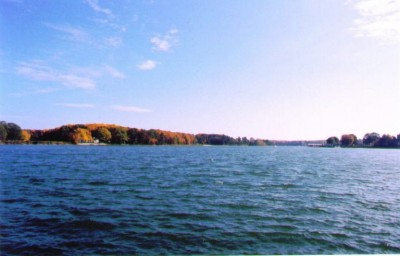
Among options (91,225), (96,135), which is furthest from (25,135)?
(91,225)

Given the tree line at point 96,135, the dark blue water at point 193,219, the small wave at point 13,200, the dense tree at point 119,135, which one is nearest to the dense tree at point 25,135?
the tree line at point 96,135

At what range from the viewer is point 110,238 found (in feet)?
35.1

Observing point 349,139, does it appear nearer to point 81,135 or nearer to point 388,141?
point 388,141

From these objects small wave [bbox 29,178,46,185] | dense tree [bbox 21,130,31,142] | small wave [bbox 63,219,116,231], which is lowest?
small wave [bbox 63,219,116,231]

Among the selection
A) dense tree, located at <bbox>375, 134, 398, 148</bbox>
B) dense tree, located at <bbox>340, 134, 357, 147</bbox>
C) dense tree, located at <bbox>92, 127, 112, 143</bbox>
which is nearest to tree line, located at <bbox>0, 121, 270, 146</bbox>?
dense tree, located at <bbox>92, 127, 112, 143</bbox>

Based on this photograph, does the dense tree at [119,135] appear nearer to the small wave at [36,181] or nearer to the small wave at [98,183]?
the small wave at [36,181]

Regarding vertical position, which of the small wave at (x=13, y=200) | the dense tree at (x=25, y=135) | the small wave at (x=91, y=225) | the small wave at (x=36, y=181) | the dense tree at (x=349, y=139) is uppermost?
the dense tree at (x=349, y=139)

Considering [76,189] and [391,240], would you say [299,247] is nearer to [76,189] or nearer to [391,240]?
[391,240]

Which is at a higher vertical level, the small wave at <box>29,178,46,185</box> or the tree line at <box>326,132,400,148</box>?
the tree line at <box>326,132,400,148</box>

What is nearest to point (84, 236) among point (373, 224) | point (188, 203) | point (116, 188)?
point (188, 203)

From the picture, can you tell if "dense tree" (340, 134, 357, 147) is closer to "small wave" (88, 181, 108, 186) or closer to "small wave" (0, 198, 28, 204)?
"small wave" (88, 181, 108, 186)

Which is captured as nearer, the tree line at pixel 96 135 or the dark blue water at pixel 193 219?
the dark blue water at pixel 193 219

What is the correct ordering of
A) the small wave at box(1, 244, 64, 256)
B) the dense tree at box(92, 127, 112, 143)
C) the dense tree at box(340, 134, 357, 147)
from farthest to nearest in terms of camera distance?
the dense tree at box(340, 134, 357, 147)
the dense tree at box(92, 127, 112, 143)
the small wave at box(1, 244, 64, 256)

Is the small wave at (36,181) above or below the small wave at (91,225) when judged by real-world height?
above
